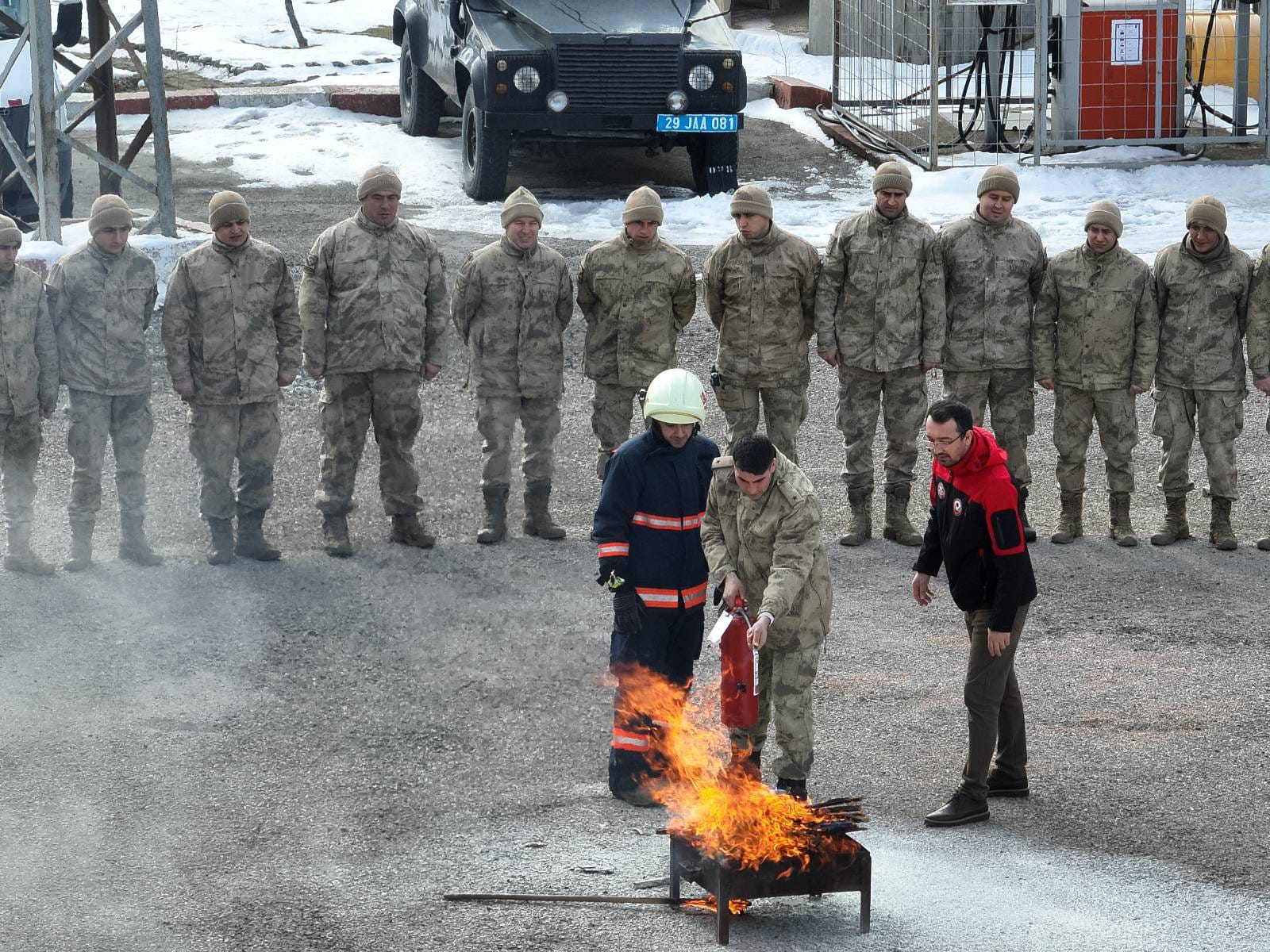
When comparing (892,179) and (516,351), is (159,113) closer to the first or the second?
(516,351)

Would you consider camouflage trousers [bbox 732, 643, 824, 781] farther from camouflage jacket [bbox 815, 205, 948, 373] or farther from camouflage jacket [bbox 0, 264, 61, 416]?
camouflage jacket [bbox 0, 264, 61, 416]

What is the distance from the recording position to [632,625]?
686cm

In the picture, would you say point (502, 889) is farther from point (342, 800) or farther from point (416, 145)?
point (416, 145)

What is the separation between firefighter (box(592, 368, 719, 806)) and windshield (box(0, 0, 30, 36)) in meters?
10.6

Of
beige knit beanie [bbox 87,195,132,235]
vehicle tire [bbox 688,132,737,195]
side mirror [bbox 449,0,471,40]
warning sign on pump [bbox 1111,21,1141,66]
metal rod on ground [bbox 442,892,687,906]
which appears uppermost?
side mirror [bbox 449,0,471,40]

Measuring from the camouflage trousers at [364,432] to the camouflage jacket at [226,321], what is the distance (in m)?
0.34

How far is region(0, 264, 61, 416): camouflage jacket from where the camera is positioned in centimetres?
920

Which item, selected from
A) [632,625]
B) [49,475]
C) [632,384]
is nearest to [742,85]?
[632,384]

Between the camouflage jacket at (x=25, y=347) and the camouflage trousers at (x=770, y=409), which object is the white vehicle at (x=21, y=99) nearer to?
the camouflage jacket at (x=25, y=347)

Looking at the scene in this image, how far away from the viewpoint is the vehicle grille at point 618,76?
49.9 feet

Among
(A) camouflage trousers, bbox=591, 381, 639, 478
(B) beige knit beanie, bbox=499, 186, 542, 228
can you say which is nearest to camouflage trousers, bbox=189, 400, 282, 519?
(B) beige knit beanie, bbox=499, 186, 542, 228

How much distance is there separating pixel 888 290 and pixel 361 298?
3.11m

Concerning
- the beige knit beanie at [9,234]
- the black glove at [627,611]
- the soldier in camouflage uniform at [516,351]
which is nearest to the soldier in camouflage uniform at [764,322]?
the soldier in camouflage uniform at [516,351]

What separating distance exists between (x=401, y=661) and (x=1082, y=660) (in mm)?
3399
